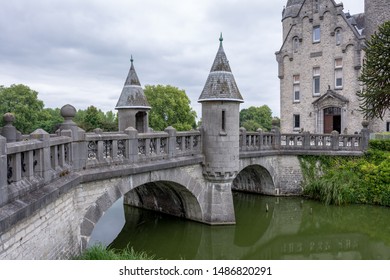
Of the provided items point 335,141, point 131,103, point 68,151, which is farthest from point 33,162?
point 335,141

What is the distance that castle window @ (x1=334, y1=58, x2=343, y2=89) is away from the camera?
82.5 feet


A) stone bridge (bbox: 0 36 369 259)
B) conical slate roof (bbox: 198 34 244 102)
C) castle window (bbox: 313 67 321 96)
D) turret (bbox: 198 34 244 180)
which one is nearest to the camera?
stone bridge (bbox: 0 36 369 259)

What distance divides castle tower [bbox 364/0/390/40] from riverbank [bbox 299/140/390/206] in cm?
997

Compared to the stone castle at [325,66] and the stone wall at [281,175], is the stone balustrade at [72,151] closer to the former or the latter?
the stone wall at [281,175]

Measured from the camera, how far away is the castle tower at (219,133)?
43.2ft

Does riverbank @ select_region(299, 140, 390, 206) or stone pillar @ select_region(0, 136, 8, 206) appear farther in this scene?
riverbank @ select_region(299, 140, 390, 206)

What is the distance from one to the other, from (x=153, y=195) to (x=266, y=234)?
17.9 ft

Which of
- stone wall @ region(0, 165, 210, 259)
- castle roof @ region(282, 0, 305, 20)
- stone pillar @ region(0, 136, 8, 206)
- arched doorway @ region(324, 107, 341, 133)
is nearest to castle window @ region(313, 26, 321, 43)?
castle roof @ region(282, 0, 305, 20)

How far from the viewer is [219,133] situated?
13.3m

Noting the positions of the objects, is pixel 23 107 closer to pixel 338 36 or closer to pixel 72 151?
pixel 338 36

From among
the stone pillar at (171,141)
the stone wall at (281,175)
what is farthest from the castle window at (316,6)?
the stone pillar at (171,141)

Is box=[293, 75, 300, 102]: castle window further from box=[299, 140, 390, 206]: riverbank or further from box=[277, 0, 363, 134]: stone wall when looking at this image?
box=[299, 140, 390, 206]: riverbank

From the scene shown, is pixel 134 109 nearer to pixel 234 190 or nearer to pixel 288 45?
pixel 234 190
